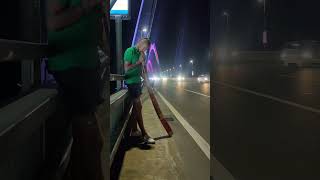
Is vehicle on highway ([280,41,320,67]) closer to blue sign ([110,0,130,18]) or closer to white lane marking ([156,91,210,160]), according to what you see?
blue sign ([110,0,130,18])

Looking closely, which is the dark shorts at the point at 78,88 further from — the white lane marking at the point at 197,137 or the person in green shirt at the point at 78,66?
the white lane marking at the point at 197,137

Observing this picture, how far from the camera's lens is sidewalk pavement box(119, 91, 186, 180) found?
5.52 meters

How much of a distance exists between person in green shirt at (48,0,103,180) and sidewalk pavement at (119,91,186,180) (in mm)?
2665

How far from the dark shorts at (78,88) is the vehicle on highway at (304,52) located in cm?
3467

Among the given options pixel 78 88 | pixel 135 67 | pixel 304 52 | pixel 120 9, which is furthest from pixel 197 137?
pixel 304 52

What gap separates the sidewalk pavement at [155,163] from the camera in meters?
5.52

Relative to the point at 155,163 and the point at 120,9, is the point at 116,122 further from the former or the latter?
the point at 120,9

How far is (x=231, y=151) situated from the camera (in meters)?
6.67

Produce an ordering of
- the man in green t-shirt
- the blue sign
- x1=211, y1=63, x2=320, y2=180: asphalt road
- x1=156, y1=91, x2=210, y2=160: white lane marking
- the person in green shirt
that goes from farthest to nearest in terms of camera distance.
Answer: the blue sign → the man in green t-shirt → x1=156, y1=91, x2=210, y2=160: white lane marking → x1=211, y1=63, x2=320, y2=180: asphalt road → the person in green shirt

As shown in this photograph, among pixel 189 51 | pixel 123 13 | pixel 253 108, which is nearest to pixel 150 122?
pixel 253 108

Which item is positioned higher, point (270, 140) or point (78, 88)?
point (78, 88)

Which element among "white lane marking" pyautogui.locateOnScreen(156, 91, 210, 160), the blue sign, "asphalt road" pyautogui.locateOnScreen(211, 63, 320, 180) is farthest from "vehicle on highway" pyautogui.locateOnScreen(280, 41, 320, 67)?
"white lane marking" pyautogui.locateOnScreen(156, 91, 210, 160)

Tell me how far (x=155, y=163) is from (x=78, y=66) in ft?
12.3

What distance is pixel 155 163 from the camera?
6215 mm
